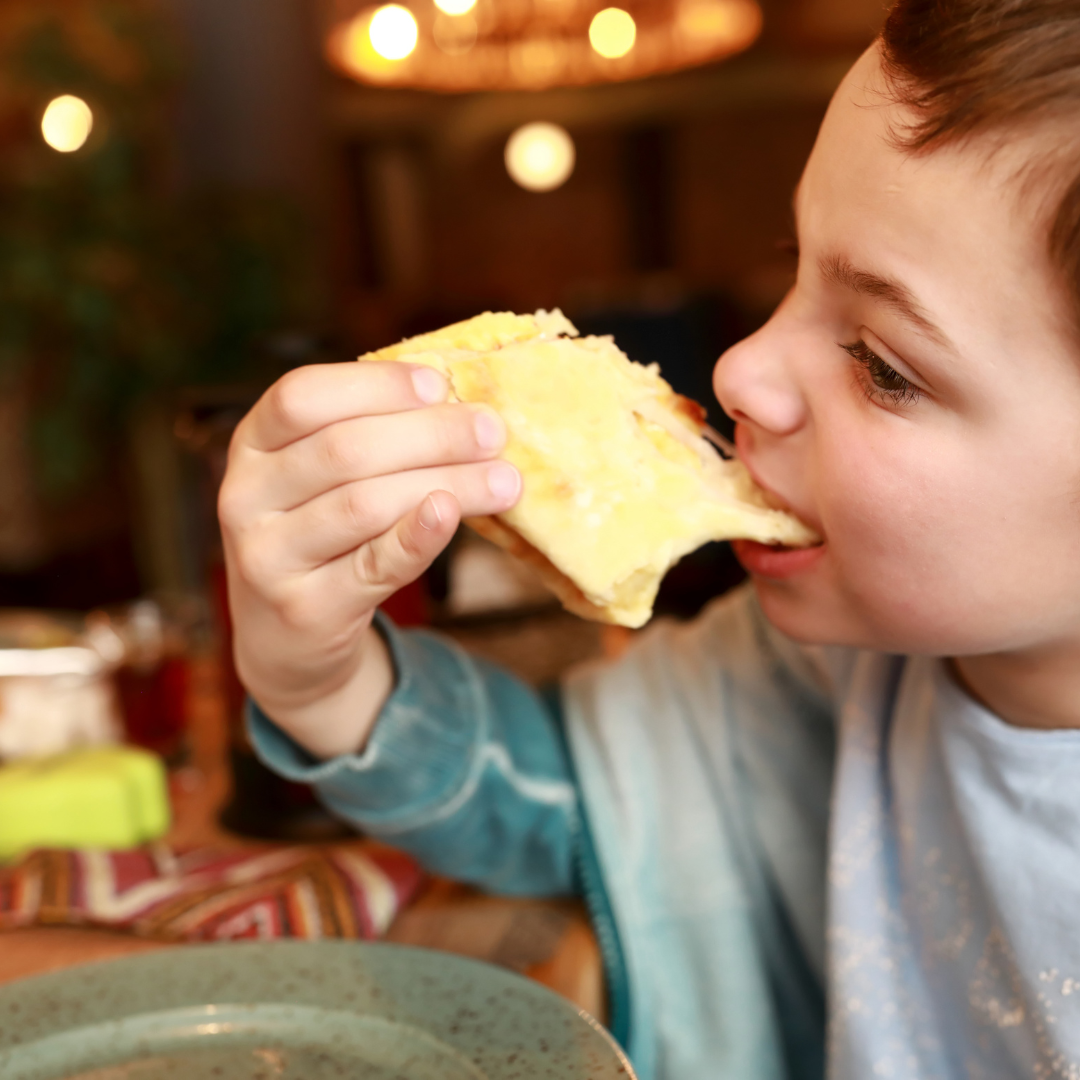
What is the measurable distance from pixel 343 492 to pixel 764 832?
542mm

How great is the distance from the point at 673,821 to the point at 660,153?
832 centimetres

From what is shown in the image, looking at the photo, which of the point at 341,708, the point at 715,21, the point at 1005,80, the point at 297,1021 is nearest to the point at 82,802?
the point at 341,708

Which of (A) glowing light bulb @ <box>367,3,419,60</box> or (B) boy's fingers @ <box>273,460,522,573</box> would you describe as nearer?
(B) boy's fingers @ <box>273,460,522,573</box>

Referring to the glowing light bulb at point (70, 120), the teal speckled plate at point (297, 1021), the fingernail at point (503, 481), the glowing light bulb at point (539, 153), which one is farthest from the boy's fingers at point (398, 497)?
the glowing light bulb at point (539, 153)

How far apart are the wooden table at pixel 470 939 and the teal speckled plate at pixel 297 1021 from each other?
0.29ft

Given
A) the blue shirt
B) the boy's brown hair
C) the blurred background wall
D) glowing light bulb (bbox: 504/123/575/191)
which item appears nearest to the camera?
the boy's brown hair

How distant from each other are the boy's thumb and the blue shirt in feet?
0.59

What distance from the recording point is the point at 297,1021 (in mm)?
689

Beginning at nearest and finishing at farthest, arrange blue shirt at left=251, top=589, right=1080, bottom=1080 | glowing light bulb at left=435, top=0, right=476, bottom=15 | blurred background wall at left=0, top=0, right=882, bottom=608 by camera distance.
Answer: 1. blue shirt at left=251, top=589, right=1080, bottom=1080
2. glowing light bulb at left=435, top=0, right=476, bottom=15
3. blurred background wall at left=0, top=0, right=882, bottom=608

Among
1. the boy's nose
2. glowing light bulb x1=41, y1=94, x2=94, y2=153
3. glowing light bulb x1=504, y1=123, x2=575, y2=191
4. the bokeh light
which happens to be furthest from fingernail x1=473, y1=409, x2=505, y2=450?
glowing light bulb x1=504, y1=123, x2=575, y2=191

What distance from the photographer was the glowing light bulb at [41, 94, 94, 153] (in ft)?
12.7

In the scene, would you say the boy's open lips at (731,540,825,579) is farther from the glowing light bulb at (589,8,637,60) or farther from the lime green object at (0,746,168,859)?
the glowing light bulb at (589,8,637,60)

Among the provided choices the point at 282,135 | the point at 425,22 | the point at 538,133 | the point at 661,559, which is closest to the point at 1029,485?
the point at 661,559

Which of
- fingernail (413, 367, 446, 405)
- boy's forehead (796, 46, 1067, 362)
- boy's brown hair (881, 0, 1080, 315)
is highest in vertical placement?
boy's brown hair (881, 0, 1080, 315)
